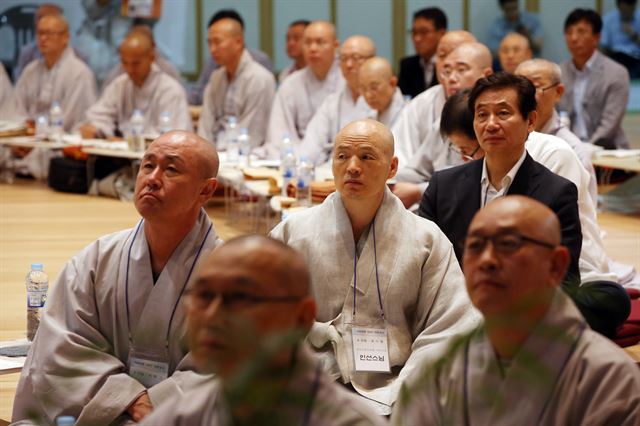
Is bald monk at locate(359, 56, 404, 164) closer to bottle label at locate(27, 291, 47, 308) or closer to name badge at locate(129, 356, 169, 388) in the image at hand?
bottle label at locate(27, 291, 47, 308)

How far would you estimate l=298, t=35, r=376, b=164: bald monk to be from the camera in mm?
8344


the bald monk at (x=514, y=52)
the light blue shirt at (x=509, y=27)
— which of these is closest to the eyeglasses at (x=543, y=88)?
the bald monk at (x=514, y=52)

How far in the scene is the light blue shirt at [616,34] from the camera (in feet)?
40.4

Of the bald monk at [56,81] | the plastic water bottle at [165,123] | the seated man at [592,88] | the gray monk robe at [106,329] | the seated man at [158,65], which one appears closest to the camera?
the gray monk robe at [106,329]

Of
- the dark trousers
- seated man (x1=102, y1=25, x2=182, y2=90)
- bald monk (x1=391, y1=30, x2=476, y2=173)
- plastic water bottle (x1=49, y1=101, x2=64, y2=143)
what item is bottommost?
the dark trousers

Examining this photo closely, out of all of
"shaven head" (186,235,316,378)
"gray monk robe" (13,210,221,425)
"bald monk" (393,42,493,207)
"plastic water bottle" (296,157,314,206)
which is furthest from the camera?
"plastic water bottle" (296,157,314,206)

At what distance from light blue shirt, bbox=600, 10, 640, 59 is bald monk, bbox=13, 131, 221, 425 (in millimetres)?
9567

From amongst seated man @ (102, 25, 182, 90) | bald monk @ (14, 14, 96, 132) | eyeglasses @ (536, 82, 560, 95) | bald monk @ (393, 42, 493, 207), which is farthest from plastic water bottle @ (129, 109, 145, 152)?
eyeglasses @ (536, 82, 560, 95)

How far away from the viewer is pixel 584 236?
471 centimetres

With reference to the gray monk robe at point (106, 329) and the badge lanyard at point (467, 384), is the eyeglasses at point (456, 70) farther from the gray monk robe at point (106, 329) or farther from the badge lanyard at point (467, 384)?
the badge lanyard at point (467, 384)

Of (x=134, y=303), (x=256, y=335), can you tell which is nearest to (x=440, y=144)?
(x=134, y=303)

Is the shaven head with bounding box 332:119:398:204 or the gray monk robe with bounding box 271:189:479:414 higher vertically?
the shaven head with bounding box 332:119:398:204

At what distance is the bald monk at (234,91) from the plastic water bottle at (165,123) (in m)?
0.28

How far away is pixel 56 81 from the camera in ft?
34.6
